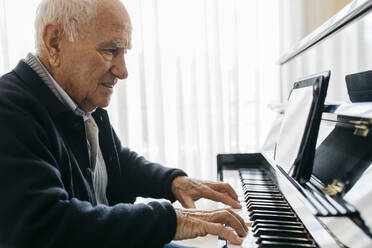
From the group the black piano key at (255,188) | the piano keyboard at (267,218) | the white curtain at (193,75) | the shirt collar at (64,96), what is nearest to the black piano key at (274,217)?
the piano keyboard at (267,218)

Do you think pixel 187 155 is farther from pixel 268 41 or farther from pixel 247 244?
pixel 247 244

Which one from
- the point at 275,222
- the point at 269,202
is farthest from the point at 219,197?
the point at 275,222

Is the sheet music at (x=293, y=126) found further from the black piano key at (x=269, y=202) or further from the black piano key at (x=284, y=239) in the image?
the black piano key at (x=284, y=239)

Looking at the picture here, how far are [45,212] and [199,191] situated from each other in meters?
0.56

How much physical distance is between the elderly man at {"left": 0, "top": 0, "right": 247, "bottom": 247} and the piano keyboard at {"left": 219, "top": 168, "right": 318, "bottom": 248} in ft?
0.14

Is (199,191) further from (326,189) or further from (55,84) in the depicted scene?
(55,84)

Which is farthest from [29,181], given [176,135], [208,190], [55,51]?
[176,135]

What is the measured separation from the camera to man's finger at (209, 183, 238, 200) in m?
1.07

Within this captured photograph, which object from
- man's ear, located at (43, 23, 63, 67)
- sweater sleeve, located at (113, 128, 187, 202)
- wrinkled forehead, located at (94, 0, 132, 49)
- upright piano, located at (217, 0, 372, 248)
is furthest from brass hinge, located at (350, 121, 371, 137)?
man's ear, located at (43, 23, 63, 67)

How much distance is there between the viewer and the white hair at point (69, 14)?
979 millimetres

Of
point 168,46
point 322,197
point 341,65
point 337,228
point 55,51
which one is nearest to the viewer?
point 337,228

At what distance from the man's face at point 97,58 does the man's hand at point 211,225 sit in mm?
531

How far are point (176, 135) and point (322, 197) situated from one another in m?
1.88

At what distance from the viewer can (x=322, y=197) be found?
0.69 meters
